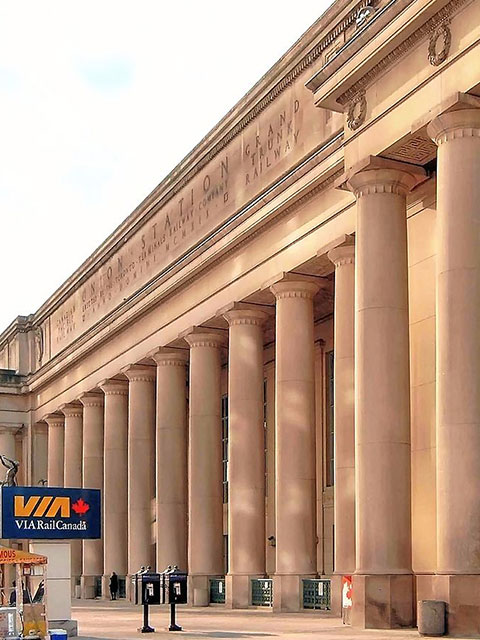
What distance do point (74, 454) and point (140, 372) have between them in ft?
49.5

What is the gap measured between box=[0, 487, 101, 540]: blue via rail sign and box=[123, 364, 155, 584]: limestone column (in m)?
27.0

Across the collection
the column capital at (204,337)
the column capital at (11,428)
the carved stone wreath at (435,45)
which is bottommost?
the column capital at (11,428)

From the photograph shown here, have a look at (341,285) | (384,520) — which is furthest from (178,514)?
(384,520)

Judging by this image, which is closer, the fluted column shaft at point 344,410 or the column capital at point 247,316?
the fluted column shaft at point 344,410

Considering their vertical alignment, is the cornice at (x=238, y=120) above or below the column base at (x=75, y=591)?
above

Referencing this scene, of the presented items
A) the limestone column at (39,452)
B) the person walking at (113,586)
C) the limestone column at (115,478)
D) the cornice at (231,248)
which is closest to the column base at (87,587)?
the limestone column at (115,478)

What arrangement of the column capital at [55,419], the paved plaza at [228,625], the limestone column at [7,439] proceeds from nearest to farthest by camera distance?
the paved plaza at [228,625] < the column capital at [55,419] < the limestone column at [7,439]

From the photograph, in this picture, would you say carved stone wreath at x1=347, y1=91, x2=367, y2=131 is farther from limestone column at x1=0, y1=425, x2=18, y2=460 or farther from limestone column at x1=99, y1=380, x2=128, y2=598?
limestone column at x1=0, y1=425, x2=18, y2=460

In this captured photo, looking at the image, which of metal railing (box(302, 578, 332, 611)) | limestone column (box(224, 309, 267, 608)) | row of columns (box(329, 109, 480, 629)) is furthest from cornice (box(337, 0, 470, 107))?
metal railing (box(302, 578, 332, 611))

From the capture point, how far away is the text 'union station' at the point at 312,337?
3047 cm

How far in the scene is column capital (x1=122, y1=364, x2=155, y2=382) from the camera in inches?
2525

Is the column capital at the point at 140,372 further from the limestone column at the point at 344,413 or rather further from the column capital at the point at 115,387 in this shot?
the limestone column at the point at 344,413

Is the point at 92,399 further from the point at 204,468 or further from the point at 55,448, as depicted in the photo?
the point at 204,468

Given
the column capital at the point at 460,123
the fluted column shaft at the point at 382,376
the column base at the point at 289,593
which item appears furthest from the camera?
the column base at the point at 289,593
